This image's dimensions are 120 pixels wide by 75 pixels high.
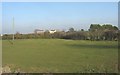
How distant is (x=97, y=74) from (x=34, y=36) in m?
50.8

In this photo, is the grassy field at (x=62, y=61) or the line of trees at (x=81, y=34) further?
the line of trees at (x=81, y=34)

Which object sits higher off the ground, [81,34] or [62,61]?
[81,34]

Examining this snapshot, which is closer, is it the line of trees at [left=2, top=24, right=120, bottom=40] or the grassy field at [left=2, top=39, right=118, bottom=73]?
the grassy field at [left=2, top=39, right=118, bottom=73]

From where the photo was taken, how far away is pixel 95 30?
5138 centimetres

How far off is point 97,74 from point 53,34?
4966 cm

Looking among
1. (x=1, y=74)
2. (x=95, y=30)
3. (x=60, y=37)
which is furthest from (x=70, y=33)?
(x=1, y=74)

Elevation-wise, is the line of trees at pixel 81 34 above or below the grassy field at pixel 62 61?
above

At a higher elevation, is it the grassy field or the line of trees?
the line of trees

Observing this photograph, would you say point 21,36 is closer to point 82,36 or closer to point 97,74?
point 82,36

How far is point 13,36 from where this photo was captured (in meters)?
55.2

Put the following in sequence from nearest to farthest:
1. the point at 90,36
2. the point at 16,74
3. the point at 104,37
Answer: the point at 16,74 < the point at 104,37 < the point at 90,36

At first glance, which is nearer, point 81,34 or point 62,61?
point 62,61

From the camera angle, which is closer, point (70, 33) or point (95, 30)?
point (95, 30)

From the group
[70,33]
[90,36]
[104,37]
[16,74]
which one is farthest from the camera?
[70,33]
